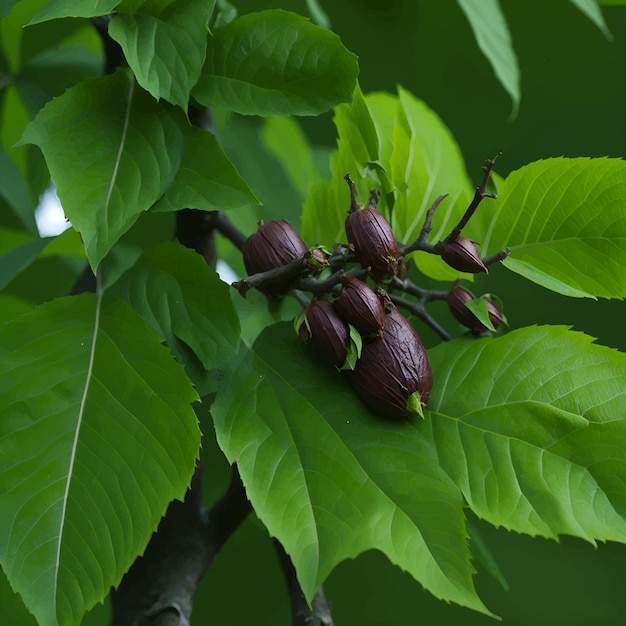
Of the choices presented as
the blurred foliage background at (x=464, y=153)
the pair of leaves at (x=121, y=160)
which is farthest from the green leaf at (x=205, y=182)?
the blurred foliage background at (x=464, y=153)

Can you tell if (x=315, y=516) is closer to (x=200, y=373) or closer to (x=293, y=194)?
(x=200, y=373)

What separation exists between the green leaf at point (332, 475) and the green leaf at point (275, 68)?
7cm

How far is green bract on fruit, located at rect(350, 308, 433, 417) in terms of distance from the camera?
0.22m

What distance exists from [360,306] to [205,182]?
6 centimetres

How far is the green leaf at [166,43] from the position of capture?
0.22 m

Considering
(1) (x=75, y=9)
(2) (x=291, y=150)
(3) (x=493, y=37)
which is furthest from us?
(2) (x=291, y=150)

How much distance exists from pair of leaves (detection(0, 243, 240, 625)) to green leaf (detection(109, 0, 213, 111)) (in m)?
0.05

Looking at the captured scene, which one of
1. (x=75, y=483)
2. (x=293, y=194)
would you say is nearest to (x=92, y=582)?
(x=75, y=483)

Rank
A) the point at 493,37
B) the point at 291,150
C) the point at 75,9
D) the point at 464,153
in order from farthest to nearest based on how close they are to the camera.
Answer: the point at 464,153
the point at 291,150
the point at 493,37
the point at 75,9

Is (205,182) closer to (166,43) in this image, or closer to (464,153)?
(166,43)

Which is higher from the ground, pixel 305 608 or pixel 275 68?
pixel 275 68

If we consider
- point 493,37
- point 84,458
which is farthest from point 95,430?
point 493,37

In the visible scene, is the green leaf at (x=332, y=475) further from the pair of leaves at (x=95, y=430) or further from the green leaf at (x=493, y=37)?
the green leaf at (x=493, y=37)

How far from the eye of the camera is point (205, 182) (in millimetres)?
223
